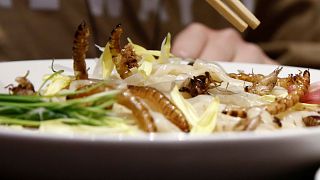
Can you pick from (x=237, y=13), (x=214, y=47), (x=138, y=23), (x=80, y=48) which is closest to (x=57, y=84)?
(x=80, y=48)

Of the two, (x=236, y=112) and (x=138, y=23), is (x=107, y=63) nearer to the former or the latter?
(x=236, y=112)

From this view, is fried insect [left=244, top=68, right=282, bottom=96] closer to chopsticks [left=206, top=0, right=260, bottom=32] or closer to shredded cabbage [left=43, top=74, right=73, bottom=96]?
chopsticks [left=206, top=0, right=260, bottom=32]

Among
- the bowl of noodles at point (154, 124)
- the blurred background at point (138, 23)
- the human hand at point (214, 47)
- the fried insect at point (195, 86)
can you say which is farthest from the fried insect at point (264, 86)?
the blurred background at point (138, 23)

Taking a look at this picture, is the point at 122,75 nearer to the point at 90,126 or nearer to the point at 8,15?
the point at 90,126

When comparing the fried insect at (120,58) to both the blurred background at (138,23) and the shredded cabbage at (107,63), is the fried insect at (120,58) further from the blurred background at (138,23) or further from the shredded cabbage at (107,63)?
the blurred background at (138,23)

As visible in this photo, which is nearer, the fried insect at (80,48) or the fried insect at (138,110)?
the fried insect at (138,110)

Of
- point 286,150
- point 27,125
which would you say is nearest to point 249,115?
point 286,150

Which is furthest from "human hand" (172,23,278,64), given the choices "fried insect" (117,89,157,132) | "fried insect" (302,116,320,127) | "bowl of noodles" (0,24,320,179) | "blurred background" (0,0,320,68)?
"fried insect" (117,89,157,132)
